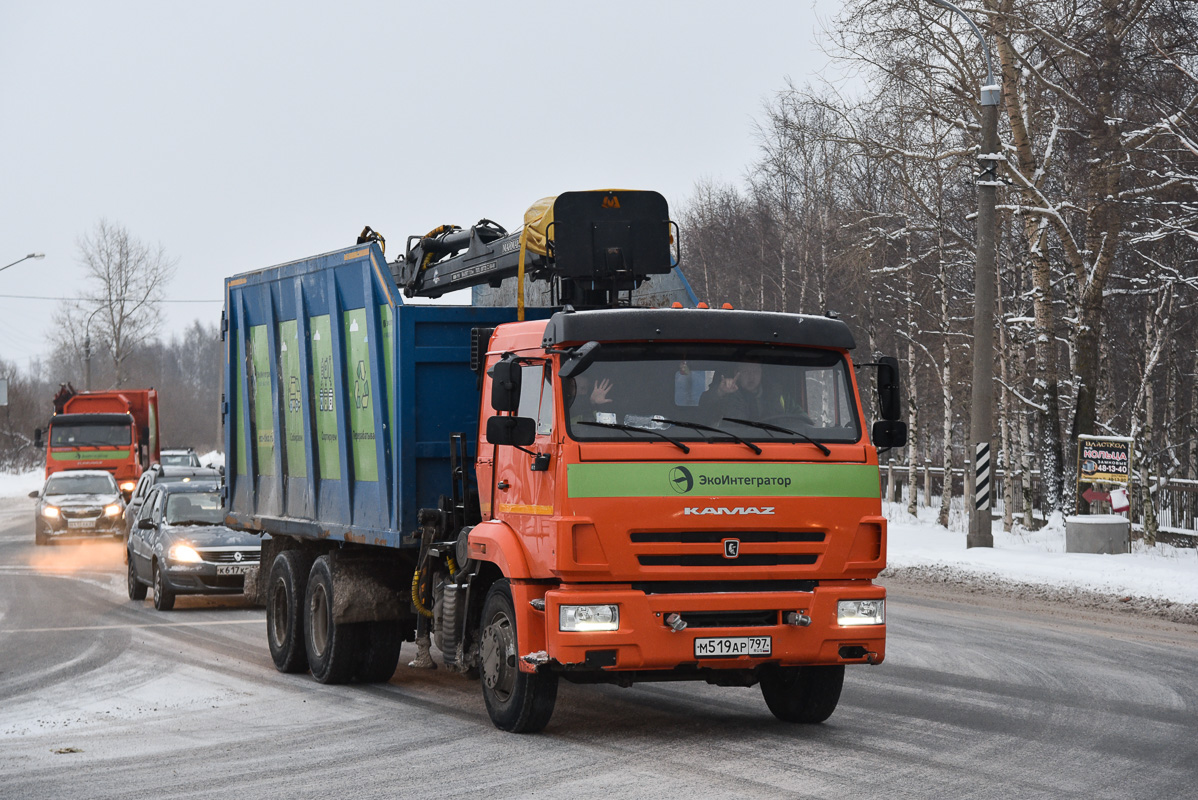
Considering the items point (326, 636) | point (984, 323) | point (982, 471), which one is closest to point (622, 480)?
point (326, 636)

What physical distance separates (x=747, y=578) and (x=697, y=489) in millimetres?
588

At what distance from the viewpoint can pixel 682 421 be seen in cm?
812

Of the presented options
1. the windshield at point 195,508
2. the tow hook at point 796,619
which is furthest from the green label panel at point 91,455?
the tow hook at point 796,619

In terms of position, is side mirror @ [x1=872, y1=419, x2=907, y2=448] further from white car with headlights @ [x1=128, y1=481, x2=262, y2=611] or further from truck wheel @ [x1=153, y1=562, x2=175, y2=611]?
truck wheel @ [x1=153, y1=562, x2=175, y2=611]

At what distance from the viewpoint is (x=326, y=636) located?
36.6 ft

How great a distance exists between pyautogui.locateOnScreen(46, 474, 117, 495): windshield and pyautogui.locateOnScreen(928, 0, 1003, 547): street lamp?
18322mm

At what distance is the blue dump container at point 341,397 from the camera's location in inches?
396

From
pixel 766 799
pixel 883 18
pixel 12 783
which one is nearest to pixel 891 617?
pixel 766 799

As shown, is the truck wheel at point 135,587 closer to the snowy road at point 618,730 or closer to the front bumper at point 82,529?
the snowy road at point 618,730

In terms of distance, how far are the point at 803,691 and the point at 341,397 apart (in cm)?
429

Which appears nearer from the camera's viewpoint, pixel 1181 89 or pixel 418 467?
pixel 418 467

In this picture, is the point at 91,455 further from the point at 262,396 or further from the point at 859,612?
the point at 859,612

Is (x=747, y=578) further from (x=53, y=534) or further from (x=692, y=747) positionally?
(x=53, y=534)

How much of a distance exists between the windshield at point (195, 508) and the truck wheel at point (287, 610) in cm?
606
